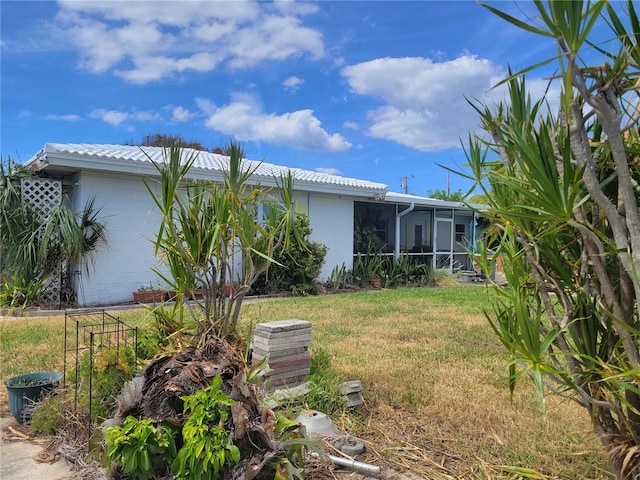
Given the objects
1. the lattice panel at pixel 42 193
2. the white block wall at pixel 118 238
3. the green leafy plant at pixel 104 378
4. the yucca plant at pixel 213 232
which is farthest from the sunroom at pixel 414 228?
the green leafy plant at pixel 104 378

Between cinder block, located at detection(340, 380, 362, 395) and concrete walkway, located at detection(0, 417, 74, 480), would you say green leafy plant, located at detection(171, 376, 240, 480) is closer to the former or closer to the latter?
Answer: concrete walkway, located at detection(0, 417, 74, 480)

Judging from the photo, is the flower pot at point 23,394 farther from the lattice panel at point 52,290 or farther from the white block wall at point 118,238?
the lattice panel at point 52,290

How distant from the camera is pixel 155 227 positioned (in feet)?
34.7

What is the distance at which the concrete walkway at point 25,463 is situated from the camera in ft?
9.78

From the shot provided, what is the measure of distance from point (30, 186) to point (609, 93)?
10.5 meters

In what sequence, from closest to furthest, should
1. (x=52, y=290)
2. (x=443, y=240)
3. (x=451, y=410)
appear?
1. (x=451, y=410)
2. (x=52, y=290)
3. (x=443, y=240)

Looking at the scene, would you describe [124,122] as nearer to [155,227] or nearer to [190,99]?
[190,99]

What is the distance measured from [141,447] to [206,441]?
0.35 metres

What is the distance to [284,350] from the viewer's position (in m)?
4.06

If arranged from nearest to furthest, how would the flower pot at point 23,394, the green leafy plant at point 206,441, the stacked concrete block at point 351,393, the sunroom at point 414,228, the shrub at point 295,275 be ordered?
the green leafy plant at point 206,441 < the flower pot at point 23,394 < the stacked concrete block at point 351,393 < the shrub at point 295,275 < the sunroom at point 414,228

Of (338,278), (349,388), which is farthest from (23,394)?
(338,278)

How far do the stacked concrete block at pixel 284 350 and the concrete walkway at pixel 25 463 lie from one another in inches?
64.1

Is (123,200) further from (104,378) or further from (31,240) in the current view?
(104,378)

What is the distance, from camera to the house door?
17.5 m
